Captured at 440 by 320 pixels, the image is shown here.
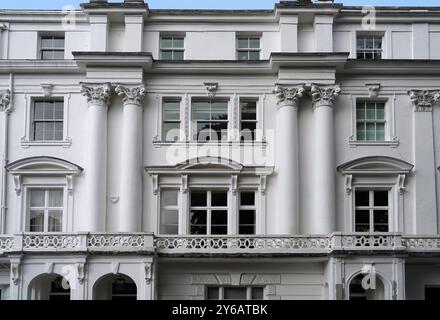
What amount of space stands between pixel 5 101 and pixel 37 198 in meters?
4.39

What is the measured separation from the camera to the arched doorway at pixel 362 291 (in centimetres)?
3544

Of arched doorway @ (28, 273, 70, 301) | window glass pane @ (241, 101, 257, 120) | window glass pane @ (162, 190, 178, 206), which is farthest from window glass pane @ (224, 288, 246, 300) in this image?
window glass pane @ (241, 101, 257, 120)

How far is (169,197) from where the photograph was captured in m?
37.5

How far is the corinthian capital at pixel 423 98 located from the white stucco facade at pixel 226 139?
0.06 m

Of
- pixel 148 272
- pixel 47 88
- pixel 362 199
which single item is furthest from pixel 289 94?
pixel 47 88

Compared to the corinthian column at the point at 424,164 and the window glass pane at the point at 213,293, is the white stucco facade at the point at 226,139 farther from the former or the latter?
the window glass pane at the point at 213,293

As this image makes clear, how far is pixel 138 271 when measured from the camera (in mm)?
34406

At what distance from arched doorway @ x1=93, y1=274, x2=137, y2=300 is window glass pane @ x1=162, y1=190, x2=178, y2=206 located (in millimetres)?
3570

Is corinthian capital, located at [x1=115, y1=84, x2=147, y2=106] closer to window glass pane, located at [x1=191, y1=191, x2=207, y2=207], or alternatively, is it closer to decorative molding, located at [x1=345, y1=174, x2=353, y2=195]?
window glass pane, located at [x1=191, y1=191, x2=207, y2=207]

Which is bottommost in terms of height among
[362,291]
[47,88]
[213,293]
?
[213,293]

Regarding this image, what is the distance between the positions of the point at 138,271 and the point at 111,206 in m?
3.69

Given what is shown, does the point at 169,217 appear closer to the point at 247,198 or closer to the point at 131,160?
the point at 131,160

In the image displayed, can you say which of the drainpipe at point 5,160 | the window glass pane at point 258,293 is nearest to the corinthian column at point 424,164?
the window glass pane at point 258,293
